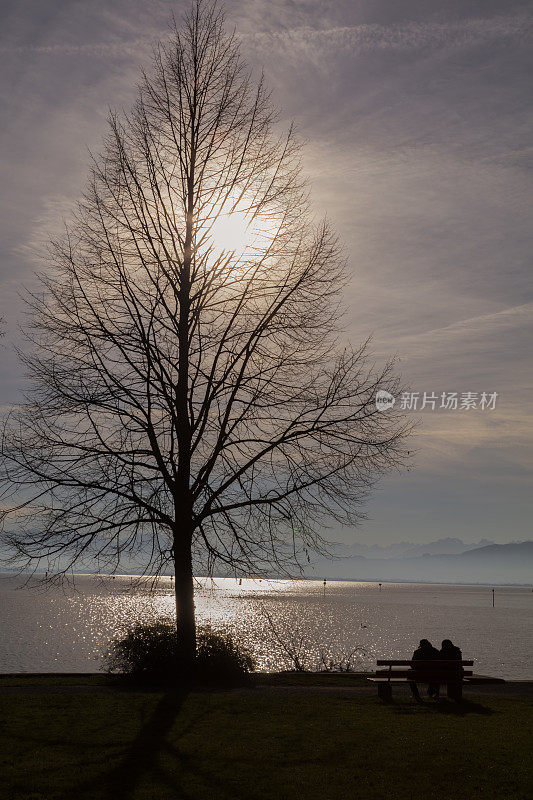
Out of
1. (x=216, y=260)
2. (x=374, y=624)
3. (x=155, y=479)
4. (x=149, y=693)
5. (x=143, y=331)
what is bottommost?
(x=374, y=624)

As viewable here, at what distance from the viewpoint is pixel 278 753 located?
9672 mm

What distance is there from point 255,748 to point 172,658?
7038mm

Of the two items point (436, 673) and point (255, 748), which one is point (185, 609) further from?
point (255, 748)

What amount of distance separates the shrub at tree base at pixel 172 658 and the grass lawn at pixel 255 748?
2.50 metres

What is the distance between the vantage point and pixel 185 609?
16.4 metres

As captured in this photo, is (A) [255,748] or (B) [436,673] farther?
(B) [436,673]

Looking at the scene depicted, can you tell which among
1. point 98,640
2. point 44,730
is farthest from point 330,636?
point 44,730

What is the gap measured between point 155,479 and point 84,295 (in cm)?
407

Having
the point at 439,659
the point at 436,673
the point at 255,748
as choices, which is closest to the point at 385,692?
the point at 436,673

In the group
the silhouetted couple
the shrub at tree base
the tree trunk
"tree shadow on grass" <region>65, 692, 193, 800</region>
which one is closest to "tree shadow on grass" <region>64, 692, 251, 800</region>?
"tree shadow on grass" <region>65, 692, 193, 800</region>

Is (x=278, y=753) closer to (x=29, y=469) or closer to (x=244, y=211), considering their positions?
(x=29, y=469)

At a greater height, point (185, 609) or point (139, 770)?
point (185, 609)

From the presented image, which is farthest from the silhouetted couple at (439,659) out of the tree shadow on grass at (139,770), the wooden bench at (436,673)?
the tree shadow on grass at (139,770)

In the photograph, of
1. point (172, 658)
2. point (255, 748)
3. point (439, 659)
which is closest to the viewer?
point (255, 748)
